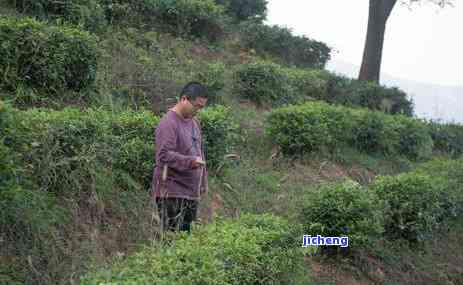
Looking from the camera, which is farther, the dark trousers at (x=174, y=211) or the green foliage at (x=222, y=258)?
the dark trousers at (x=174, y=211)

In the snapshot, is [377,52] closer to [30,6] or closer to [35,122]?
[30,6]

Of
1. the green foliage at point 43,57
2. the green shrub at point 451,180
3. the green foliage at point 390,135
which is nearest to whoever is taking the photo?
the green foliage at point 43,57

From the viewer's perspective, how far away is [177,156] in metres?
4.98

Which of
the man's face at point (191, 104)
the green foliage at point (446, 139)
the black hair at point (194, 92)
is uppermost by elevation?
the black hair at point (194, 92)

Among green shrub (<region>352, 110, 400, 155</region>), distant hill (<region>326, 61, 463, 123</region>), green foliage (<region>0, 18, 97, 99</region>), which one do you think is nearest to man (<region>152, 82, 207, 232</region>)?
green foliage (<region>0, 18, 97, 99</region>)

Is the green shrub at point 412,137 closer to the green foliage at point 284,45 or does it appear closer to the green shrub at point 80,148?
the green foliage at point 284,45

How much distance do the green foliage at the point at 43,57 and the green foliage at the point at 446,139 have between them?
878 cm

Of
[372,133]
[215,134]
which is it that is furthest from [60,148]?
[372,133]

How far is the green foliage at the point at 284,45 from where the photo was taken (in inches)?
601

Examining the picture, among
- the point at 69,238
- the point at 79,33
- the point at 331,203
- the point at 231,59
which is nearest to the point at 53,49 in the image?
the point at 79,33

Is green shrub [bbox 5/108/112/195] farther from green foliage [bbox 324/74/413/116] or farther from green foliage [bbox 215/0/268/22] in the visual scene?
green foliage [bbox 215/0/268/22]

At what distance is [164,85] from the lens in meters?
8.81

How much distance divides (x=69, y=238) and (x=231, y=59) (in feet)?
28.8

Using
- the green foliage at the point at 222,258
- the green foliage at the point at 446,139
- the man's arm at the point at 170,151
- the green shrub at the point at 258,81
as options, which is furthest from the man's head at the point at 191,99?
the green foliage at the point at 446,139
